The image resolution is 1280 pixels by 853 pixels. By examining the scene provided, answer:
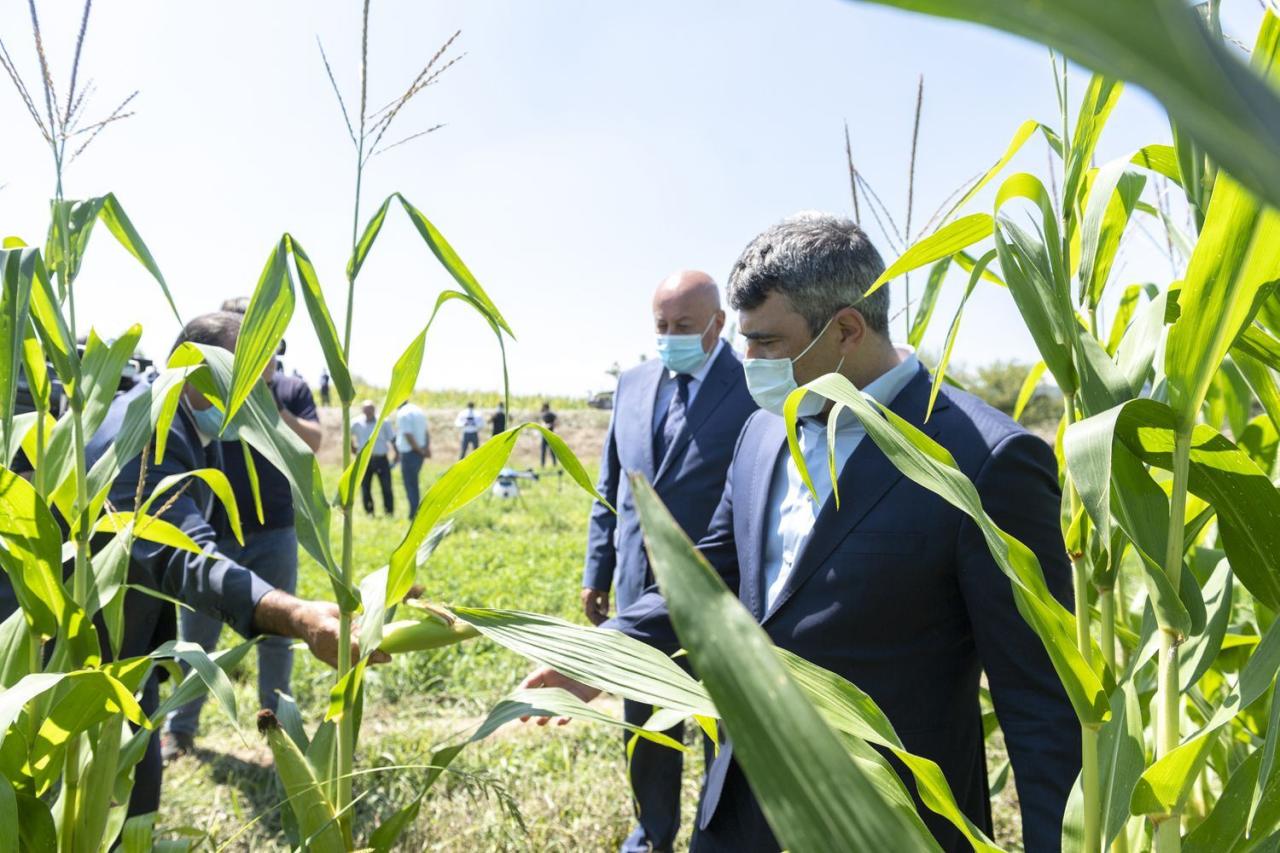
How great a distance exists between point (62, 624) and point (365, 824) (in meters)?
1.88

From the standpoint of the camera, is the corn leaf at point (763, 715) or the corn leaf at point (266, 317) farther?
the corn leaf at point (266, 317)

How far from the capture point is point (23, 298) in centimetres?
114

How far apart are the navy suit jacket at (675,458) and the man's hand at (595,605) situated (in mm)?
41

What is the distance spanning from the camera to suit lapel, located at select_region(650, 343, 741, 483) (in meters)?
3.08

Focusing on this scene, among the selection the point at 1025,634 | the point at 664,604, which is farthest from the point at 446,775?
the point at 1025,634

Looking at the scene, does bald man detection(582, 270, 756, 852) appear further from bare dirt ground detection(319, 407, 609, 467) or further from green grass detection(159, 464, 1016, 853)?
bare dirt ground detection(319, 407, 609, 467)

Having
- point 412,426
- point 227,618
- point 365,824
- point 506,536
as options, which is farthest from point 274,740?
point 412,426

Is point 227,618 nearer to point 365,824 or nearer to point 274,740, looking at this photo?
point 274,740

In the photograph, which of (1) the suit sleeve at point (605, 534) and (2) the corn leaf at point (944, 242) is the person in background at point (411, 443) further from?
(2) the corn leaf at point (944, 242)

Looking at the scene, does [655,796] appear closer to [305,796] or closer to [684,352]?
[684,352]

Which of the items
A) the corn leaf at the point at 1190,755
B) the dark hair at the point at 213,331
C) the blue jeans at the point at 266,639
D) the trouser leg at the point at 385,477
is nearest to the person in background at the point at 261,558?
the blue jeans at the point at 266,639

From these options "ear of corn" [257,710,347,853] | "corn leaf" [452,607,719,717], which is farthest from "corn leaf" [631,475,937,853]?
"ear of corn" [257,710,347,853]

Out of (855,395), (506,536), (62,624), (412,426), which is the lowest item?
(506,536)

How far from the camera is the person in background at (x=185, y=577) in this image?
1.71m
